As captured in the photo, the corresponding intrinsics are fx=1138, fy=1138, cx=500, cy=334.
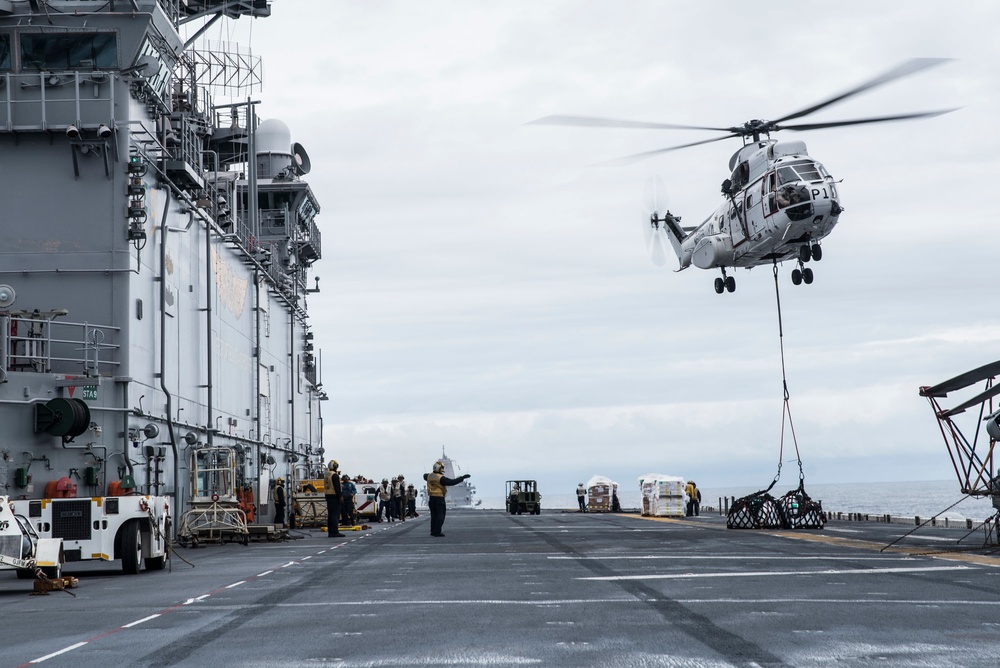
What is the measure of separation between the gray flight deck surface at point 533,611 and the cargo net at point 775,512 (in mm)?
11771

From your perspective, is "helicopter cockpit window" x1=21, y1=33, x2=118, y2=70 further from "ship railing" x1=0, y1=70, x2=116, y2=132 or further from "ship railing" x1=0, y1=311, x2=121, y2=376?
"ship railing" x1=0, y1=311, x2=121, y2=376

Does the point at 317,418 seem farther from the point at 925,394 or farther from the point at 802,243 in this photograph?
the point at 925,394

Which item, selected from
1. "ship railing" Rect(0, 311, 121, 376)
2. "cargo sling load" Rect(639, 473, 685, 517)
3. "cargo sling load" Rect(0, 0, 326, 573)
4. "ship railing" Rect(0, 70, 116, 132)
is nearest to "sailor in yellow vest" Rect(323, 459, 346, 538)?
"cargo sling load" Rect(0, 0, 326, 573)

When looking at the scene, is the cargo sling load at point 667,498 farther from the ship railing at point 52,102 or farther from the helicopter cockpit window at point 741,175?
the ship railing at point 52,102

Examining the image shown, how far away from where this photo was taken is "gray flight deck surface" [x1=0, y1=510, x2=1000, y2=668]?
895 centimetres

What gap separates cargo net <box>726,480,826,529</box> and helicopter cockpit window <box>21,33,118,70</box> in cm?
2136

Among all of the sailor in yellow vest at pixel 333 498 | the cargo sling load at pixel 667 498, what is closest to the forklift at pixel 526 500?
the cargo sling load at pixel 667 498

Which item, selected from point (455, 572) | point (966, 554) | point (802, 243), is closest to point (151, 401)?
point (455, 572)

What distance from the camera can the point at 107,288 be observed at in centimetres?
2823

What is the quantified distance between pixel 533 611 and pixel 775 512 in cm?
2303

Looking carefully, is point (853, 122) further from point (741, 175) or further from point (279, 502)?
point (279, 502)

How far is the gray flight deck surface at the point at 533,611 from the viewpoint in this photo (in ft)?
29.4

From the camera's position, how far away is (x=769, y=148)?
1238 inches

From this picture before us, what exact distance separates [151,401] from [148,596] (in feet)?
50.1
